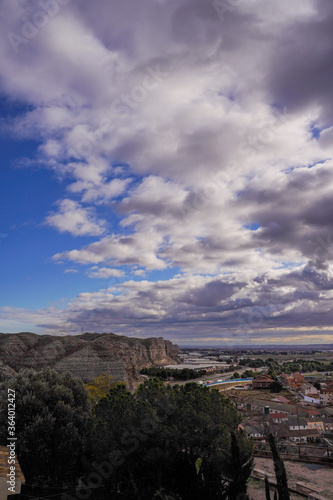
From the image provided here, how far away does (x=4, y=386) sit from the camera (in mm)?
24266

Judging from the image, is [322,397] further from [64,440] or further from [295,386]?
[64,440]

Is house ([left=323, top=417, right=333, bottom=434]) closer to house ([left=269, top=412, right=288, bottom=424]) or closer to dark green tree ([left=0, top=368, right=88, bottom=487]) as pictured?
house ([left=269, top=412, right=288, bottom=424])

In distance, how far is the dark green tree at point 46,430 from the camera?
21.0 meters

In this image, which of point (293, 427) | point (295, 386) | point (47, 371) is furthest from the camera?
point (295, 386)

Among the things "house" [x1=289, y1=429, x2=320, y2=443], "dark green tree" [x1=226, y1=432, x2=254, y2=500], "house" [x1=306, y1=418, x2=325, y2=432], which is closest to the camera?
"dark green tree" [x1=226, y1=432, x2=254, y2=500]

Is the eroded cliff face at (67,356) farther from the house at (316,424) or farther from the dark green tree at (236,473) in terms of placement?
the dark green tree at (236,473)

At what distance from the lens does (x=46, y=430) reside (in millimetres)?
21203

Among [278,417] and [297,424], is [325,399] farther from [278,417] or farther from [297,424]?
[297,424]

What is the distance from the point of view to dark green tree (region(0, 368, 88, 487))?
68.7ft

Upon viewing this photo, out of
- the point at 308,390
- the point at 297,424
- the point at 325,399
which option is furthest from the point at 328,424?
the point at 308,390

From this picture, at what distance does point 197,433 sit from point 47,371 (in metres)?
13.9

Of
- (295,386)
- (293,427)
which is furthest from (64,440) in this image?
(295,386)

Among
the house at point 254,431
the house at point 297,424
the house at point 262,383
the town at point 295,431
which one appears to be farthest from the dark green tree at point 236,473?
the house at point 262,383

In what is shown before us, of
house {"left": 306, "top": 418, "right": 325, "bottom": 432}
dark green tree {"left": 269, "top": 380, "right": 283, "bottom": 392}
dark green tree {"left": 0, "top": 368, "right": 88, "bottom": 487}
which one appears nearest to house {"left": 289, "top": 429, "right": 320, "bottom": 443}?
house {"left": 306, "top": 418, "right": 325, "bottom": 432}
